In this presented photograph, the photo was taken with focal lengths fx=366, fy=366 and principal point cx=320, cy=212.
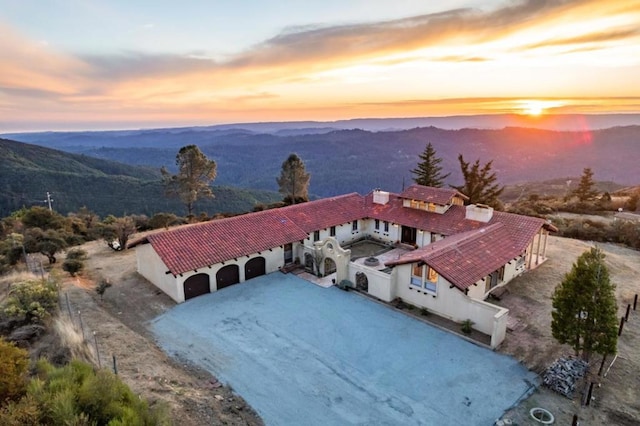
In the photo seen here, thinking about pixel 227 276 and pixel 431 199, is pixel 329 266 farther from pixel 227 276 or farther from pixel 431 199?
pixel 431 199

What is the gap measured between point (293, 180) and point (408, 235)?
20.2 metres

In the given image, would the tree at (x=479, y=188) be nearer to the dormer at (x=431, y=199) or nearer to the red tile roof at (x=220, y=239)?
the dormer at (x=431, y=199)

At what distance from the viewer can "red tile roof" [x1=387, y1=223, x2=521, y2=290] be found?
19.8 m

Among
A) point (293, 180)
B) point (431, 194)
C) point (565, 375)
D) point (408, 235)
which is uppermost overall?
point (431, 194)

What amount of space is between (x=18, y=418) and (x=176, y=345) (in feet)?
31.9

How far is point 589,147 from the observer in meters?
174

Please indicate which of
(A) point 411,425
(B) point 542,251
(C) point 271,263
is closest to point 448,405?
(A) point 411,425

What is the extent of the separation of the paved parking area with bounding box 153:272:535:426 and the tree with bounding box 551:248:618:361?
8.55ft

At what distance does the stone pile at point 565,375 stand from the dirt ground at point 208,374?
31cm

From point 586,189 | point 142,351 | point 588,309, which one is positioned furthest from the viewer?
point 586,189

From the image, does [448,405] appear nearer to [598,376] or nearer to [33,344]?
[598,376]

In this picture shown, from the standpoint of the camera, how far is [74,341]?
1540 centimetres

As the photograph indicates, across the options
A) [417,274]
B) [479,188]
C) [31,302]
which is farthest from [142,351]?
[479,188]

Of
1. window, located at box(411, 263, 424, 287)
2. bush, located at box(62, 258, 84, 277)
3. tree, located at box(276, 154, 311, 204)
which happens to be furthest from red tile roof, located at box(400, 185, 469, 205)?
bush, located at box(62, 258, 84, 277)
